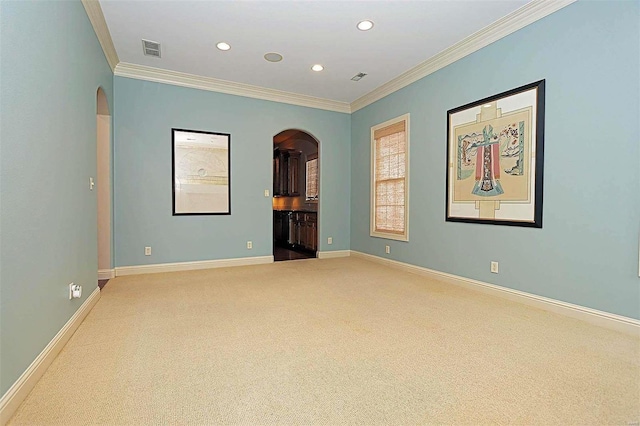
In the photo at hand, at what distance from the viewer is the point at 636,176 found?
2539mm

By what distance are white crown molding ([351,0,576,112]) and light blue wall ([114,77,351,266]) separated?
5.39 feet

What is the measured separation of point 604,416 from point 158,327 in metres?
2.92

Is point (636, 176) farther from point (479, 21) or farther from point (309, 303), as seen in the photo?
point (309, 303)

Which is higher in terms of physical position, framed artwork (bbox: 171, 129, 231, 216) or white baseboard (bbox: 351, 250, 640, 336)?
framed artwork (bbox: 171, 129, 231, 216)

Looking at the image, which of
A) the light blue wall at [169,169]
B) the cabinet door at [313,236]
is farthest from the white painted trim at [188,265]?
the cabinet door at [313,236]

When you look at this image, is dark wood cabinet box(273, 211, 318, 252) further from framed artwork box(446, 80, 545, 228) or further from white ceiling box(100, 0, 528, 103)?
framed artwork box(446, 80, 545, 228)

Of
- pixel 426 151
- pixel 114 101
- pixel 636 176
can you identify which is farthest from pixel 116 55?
pixel 636 176

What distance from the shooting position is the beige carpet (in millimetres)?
1601

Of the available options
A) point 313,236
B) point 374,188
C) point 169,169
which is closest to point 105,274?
point 169,169

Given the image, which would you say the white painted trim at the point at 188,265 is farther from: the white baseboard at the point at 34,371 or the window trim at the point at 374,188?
the white baseboard at the point at 34,371

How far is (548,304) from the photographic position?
Result: 10.3 ft

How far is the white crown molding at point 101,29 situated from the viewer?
308 centimetres

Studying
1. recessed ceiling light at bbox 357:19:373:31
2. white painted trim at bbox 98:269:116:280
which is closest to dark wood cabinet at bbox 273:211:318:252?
white painted trim at bbox 98:269:116:280

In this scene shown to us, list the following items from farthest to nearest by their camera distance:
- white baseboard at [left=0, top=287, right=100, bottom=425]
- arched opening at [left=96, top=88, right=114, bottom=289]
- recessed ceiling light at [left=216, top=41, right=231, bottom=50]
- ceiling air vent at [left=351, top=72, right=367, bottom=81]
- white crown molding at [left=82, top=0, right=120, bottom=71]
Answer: ceiling air vent at [left=351, top=72, right=367, bottom=81], arched opening at [left=96, top=88, right=114, bottom=289], recessed ceiling light at [left=216, top=41, right=231, bottom=50], white crown molding at [left=82, top=0, right=120, bottom=71], white baseboard at [left=0, top=287, right=100, bottom=425]
